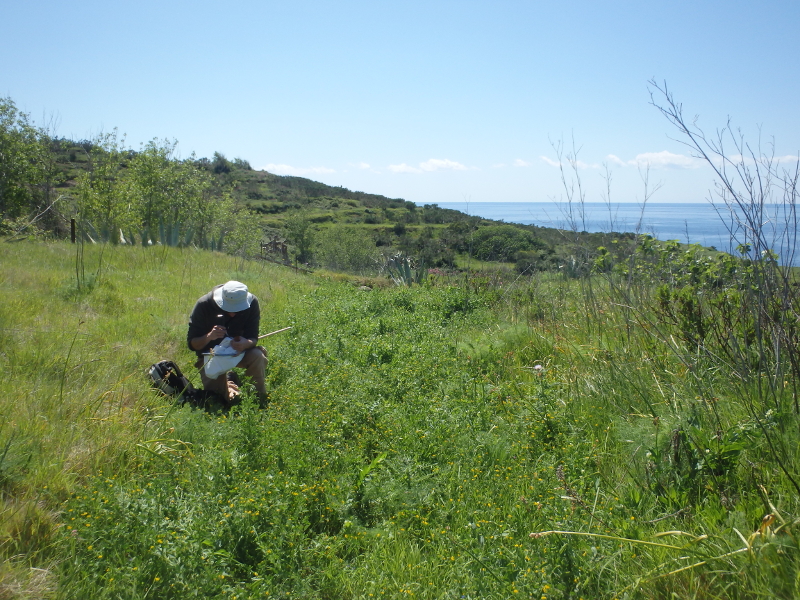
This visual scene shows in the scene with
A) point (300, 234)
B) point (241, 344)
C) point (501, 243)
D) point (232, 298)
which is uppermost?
point (300, 234)

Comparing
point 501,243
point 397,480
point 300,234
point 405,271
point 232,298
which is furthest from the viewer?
point 300,234

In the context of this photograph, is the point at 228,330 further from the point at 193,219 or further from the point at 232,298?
the point at 193,219

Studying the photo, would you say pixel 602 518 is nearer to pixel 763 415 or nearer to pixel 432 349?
pixel 763 415

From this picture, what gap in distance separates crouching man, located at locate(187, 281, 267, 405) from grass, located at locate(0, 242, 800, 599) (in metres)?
0.39

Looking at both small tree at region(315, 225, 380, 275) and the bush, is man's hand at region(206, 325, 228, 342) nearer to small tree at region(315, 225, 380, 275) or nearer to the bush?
the bush

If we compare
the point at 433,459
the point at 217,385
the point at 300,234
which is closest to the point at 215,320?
the point at 217,385

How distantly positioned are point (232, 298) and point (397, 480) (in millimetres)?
2941

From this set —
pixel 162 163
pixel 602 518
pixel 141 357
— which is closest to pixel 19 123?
pixel 162 163

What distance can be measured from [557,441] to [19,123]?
35677mm

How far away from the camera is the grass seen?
2262mm

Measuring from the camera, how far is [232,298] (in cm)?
532

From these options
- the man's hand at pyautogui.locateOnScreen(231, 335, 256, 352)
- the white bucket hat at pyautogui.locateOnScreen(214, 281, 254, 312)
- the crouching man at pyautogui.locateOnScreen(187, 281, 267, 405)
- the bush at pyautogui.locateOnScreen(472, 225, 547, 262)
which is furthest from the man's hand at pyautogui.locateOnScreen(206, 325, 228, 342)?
the bush at pyautogui.locateOnScreen(472, 225, 547, 262)

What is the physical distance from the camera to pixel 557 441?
3.68 meters

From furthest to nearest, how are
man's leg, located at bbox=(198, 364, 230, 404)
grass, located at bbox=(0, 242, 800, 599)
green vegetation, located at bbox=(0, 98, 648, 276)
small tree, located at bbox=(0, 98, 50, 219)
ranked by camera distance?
small tree, located at bbox=(0, 98, 50, 219) < green vegetation, located at bbox=(0, 98, 648, 276) < man's leg, located at bbox=(198, 364, 230, 404) < grass, located at bbox=(0, 242, 800, 599)
